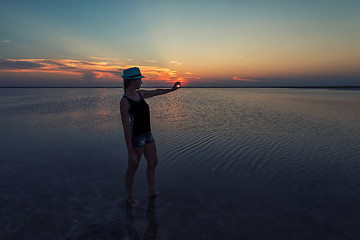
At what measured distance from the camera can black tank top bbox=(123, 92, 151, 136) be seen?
3256 millimetres

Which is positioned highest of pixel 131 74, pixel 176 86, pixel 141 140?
pixel 131 74

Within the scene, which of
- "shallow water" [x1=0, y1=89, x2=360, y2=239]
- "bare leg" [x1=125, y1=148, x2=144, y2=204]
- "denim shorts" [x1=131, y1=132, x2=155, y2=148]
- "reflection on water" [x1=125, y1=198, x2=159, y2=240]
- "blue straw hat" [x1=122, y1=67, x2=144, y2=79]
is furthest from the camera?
"bare leg" [x1=125, y1=148, x2=144, y2=204]

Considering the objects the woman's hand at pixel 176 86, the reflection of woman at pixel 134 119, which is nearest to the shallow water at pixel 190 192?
the reflection of woman at pixel 134 119

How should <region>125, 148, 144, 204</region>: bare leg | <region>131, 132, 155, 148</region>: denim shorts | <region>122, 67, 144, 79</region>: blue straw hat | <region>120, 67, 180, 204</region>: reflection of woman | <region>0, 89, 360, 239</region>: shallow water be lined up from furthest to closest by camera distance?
<region>125, 148, 144, 204</region>: bare leg → <region>131, 132, 155, 148</region>: denim shorts → <region>122, 67, 144, 79</region>: blue straw hat → <region>120, 67, 180, 204</region>: reflection of woman → <region>0, 89, 360, 239</region>: shallow water

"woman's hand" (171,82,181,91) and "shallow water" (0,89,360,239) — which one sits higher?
"woman's hand" (171,82,181,91)

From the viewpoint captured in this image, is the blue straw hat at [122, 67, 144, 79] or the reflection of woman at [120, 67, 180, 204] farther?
the blue straw hat at [122, 67, 144, 79]

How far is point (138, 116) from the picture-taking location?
132 inches

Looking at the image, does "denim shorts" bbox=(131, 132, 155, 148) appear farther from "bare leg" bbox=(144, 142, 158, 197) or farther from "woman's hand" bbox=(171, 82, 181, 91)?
"woman's hand" bbox=(171, 82, 181, 91)

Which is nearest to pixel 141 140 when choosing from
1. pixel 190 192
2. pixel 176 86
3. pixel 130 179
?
pixel 130 179

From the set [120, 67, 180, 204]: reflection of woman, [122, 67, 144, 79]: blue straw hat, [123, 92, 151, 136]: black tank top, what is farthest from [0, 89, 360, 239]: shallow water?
[122, 67, 144, 79]: blue straw hat

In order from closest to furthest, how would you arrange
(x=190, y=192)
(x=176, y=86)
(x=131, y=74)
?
(x=131, y=74), (x=176, y=86), (x=190, y=192)

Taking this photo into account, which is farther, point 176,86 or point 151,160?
point 176,86

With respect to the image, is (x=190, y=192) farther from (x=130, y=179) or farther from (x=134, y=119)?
(x=134, y=119)

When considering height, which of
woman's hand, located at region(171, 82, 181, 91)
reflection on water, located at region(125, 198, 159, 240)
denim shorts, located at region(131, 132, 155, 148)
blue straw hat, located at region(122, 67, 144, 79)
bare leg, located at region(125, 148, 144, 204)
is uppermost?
blue straw hat, located at region(122, 67, 144, 79)
